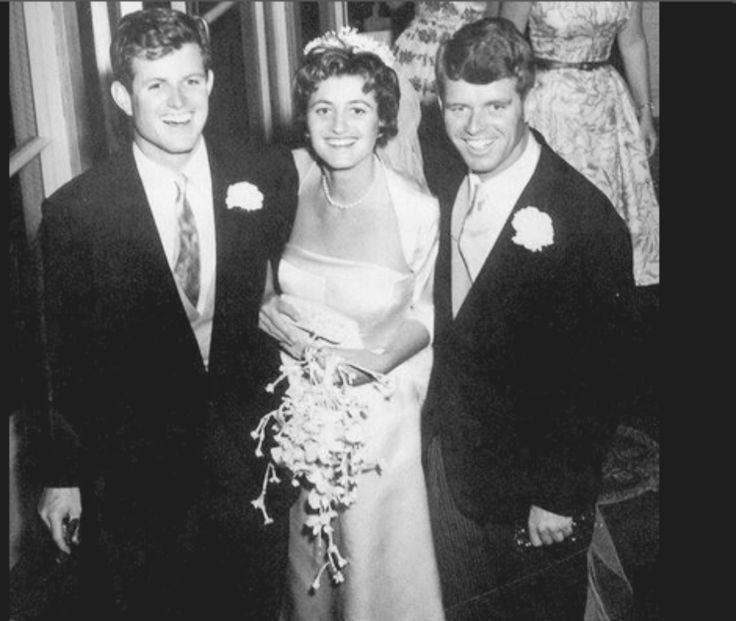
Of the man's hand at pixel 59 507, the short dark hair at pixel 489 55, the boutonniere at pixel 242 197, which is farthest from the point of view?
the man's hand at pixel 59 507

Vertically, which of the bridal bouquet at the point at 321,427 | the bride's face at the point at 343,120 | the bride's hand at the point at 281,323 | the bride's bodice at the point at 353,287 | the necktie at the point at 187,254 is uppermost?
the bride's face at the point at 343,120

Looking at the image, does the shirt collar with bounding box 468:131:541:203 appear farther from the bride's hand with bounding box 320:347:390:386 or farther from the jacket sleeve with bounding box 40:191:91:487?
the jacket sleeve with bounding box 40:191:91:487

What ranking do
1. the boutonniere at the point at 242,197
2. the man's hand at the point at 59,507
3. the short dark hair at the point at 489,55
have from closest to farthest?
the short dark hair at the point at 489,55, the boutonniere at the point at 242,197, the man's hand at the point at 59,507

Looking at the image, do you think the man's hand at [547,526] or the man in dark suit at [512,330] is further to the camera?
the man's hand at [547,526]

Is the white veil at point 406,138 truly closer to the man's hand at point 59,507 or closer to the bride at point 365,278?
the bride at point 365,278

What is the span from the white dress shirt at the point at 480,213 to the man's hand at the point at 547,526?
36cm

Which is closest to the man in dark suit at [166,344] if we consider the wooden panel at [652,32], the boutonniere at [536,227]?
the boutonniere at [536,227]

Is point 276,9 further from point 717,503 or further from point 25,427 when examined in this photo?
point 717,503

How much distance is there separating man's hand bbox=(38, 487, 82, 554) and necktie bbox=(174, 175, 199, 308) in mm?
390

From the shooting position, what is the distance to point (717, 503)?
1.64 m

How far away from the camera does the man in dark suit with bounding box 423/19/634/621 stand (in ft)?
4.72

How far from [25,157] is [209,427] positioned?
503 mm

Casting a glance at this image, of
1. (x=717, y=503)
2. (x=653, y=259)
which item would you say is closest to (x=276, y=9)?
(x=653, y=259)

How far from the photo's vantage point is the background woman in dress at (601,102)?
4.89 feet
